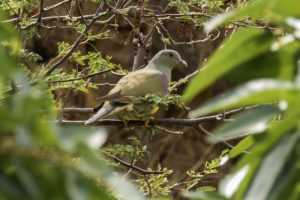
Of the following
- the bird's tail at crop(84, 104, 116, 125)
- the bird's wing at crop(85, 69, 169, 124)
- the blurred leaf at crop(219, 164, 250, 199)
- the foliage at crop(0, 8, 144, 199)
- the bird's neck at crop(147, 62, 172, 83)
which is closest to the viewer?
the foliage at crop(0, 8, 144, 199)

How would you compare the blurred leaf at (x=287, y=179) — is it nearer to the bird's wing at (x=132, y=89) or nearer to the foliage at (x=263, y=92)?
the foliage at (x=263, y=92)

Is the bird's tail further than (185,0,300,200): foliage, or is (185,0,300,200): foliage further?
the bird's tail

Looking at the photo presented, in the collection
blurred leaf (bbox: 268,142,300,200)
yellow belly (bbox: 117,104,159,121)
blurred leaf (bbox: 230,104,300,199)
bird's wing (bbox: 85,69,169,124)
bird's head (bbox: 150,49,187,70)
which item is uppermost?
bird's head (bbox: 150,49,187,70)

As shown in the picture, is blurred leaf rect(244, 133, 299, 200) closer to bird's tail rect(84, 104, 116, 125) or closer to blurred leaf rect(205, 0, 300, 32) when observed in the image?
blurred leaf rect(205, 0, 300, 32)

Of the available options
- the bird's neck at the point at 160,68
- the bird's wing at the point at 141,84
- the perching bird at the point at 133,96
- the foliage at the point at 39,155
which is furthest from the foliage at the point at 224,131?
the bird's neck at the point at 160,68

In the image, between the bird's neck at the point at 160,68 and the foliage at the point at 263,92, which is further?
the bird's neck at the point at 160,68

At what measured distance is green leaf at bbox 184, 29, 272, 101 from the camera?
37 centimetres

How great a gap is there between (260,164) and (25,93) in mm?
177

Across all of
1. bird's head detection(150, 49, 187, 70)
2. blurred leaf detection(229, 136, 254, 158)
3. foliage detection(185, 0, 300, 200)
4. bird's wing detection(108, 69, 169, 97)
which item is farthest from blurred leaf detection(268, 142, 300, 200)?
bird's head detection(150, 49, 187, 70)

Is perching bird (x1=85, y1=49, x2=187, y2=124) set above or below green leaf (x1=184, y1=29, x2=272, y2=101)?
above

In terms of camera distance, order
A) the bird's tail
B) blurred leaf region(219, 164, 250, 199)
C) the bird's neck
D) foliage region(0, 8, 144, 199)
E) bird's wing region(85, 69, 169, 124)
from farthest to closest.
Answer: the bird's neck < bird's wing region(85, 69, 169, 124) < the bird's tail < blurred leaf region(219, 164, 250, 199) < foliage region(0, 8, 144, 199)

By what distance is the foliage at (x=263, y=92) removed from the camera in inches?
13.8

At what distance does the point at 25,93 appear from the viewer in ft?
1.02

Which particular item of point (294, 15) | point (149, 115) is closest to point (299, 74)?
point (294, 15)
